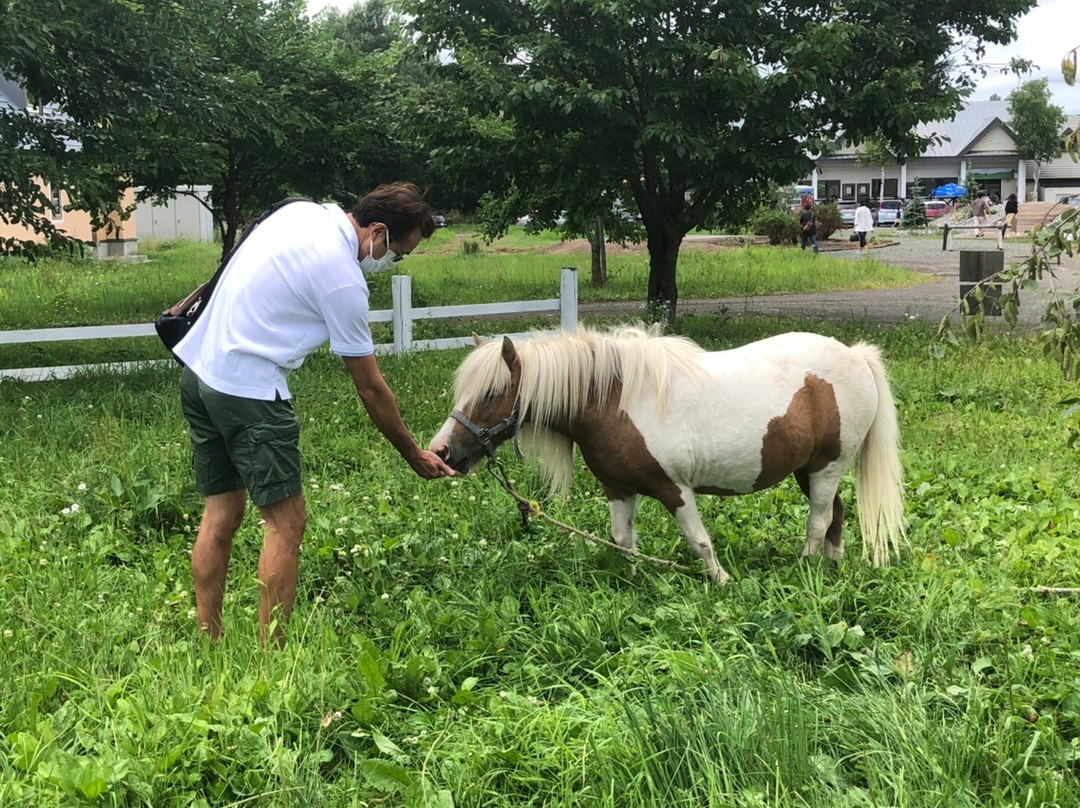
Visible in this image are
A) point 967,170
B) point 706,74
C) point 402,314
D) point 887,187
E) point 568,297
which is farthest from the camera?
point 887,187

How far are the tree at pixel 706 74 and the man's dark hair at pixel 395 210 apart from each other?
6.36 metres

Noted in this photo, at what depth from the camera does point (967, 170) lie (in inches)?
2584

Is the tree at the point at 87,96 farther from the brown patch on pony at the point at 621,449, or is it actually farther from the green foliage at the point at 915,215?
the green foliage at the point at 915,215

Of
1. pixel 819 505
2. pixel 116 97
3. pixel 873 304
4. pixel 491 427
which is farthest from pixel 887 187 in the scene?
pixel 491 427

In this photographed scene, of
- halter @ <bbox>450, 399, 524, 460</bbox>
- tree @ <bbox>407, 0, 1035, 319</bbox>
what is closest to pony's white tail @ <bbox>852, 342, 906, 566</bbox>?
halter @ <bbox>450, 399, 524, 460</bbox>

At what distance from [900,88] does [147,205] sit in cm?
3533

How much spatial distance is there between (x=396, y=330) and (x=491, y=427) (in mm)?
6351

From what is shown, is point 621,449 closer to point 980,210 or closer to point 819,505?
point 819,505

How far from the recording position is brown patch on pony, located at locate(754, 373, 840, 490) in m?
4.18

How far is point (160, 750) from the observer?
2.64m

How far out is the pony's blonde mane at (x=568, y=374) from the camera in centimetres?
391

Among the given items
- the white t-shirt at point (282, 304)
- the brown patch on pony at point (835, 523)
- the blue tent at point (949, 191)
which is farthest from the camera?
the blue tent at point (949, 191)

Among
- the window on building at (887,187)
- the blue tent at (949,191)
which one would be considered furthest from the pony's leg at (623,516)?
the window on building at (887,187)

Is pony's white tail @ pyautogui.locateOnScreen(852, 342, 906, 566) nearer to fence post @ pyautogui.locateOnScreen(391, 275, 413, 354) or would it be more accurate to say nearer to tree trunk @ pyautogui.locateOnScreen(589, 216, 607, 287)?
fence post @ pyautogui.locateOnScreen(391, 275, 413, 354)
